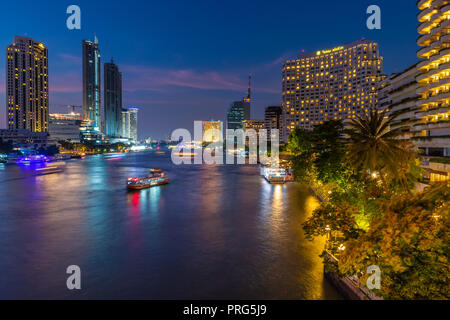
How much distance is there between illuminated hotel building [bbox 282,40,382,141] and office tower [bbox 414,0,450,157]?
4183 inches

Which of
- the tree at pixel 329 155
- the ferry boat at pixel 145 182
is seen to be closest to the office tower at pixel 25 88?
the ferry boat at pixel 145 182

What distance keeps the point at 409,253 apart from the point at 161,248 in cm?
1492

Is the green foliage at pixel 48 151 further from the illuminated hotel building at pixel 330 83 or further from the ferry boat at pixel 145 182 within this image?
the illuminated hotel building at pixel 330 83

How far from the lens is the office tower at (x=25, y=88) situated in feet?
598

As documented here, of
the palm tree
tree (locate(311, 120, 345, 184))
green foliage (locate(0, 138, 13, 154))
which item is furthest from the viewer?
green foliage (locate(0, 138, 13, 154))

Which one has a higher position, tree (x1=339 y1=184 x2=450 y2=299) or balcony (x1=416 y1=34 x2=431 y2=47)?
balcony (x1=416 y1=34 x2=431 y2=47)

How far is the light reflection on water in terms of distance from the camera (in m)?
14.9

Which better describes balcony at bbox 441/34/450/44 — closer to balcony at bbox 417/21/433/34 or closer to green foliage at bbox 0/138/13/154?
balcony at bbox 417/21/433/34

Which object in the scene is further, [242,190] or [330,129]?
[242,190]

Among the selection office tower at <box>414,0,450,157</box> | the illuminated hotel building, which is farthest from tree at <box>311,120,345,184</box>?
the illuminated hotel building
